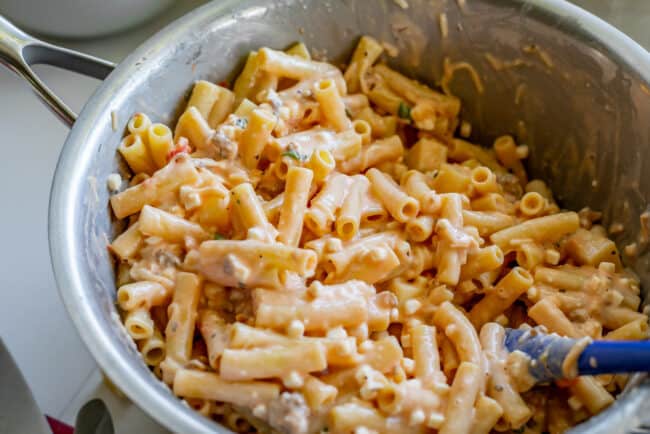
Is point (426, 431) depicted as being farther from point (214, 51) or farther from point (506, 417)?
point (214, 51)

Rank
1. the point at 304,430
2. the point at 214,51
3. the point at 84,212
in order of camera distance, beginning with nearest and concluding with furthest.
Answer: the point at 304,430 < the point at 84,212 < the point at 214,51

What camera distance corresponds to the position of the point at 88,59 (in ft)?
4.34

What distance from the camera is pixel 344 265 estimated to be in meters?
1.24

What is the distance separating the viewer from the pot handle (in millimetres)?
1280

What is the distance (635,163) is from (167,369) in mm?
843

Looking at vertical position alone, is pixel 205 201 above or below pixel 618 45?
below

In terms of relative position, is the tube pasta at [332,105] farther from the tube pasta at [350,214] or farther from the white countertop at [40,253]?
the white countertop at [40,253]

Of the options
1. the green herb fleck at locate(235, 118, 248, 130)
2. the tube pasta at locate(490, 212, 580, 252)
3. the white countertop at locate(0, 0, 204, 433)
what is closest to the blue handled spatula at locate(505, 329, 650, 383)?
the tube pasta at locate(490, 212, 580, 252)

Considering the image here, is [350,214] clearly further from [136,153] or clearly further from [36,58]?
[36,58]

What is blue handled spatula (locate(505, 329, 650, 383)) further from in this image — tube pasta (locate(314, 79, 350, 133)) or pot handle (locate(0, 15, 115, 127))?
pot handle (locate(0, 15, 115, 127))

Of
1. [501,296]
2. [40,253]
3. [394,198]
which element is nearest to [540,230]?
[501,296]

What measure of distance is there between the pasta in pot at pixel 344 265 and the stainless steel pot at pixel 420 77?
0.04 metres

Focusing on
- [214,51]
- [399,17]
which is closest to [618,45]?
[399,17]

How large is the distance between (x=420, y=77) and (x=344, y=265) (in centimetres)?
51
